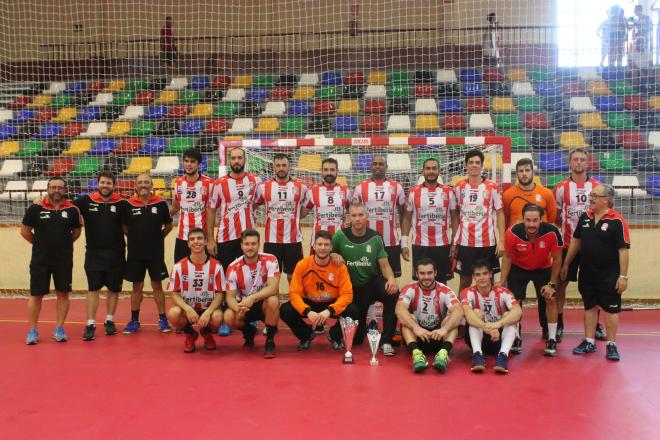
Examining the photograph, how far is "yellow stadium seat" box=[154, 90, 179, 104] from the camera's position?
13.4m

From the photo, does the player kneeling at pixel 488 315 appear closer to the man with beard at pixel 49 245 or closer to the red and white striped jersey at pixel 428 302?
the red and white striped jersey at pixel 428 302

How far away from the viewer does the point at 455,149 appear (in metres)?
9.00

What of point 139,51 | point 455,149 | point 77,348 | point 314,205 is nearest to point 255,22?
point 139,51

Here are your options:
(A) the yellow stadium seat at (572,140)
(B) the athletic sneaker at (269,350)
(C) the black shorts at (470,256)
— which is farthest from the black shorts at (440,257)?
(A) the yellow stadium seat at (572,140)

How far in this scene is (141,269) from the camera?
655 cm

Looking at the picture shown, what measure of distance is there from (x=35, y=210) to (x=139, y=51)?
10.1m

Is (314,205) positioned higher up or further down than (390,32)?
further down

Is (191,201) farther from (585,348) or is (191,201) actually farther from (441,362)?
(585,348)

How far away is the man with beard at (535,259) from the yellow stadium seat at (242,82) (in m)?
9.18

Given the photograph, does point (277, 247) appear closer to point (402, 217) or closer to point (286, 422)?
point (402, 217)

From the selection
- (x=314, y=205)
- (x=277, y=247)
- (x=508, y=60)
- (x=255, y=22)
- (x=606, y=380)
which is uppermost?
(x=255, y=22)

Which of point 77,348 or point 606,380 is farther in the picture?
point 77,348

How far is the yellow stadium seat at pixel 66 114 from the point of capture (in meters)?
13.3

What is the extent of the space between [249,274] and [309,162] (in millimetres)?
4250
